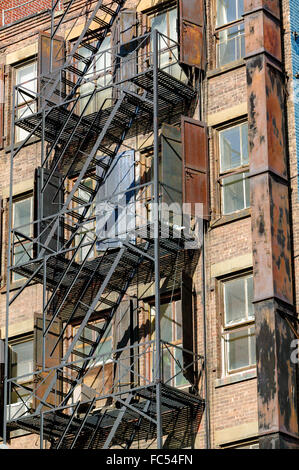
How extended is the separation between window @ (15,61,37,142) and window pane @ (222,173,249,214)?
684cm

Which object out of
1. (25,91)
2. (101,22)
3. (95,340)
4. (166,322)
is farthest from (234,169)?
(25,91)

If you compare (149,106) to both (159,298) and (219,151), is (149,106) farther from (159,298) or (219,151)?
(159,298)

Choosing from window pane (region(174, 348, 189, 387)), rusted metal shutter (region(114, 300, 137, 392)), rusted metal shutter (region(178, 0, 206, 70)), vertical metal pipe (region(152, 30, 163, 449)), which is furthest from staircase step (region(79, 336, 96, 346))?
rusted metal shutter (region(178, 0, 206, 70))

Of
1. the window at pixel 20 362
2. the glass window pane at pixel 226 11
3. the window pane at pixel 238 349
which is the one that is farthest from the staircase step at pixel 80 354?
the glass window pane at pixel 226 11

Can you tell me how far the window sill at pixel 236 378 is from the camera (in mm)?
35375

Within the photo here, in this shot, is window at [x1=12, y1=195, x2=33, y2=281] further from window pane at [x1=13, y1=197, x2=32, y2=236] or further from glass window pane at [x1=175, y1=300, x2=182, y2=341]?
glass window pane at [x1=175, y1=300, x2=182, y2=341]

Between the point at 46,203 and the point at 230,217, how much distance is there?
5234 mm

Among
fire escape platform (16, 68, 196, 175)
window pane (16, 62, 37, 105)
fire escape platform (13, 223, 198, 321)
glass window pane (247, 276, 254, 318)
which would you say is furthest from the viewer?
window pane (16, 62, 37, 105)

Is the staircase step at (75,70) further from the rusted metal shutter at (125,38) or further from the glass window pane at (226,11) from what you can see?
the glass window pane at (226,11)

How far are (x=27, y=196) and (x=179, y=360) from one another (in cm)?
730

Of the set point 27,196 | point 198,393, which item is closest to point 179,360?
point 198,393

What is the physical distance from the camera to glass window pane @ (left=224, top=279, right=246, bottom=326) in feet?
119

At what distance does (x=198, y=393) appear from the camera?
118 feet

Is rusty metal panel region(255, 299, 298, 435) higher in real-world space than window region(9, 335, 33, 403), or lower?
lower
